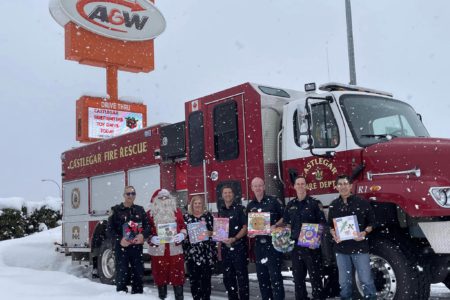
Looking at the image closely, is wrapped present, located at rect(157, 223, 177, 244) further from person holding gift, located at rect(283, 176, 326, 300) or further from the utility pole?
the utility pole

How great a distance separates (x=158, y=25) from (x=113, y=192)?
18554mm

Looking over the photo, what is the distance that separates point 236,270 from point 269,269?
0.51 m

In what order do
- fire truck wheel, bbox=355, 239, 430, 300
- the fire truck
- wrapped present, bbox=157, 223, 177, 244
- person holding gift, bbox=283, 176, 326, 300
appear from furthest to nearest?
wrapped present, bbox=157, 223, 177, 244 → person holding gift, bbox=283, 176, 326, 300 → the fire truck → fire truck wheel, bbox=355, 239, 430, 300

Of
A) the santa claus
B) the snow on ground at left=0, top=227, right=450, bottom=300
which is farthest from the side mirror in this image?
the snow on ground at left=0, top=227, right=450, bottom=300

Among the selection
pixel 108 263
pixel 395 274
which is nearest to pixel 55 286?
pixel 108 263

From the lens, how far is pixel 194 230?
7469 mm

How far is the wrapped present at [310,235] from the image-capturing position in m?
6.79

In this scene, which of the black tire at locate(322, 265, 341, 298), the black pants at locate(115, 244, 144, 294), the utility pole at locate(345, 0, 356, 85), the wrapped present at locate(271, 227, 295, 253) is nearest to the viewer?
the wrapped present at locate(271, 227, 295, 253)

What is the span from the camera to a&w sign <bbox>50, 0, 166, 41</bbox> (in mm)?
25422

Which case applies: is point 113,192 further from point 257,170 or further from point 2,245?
point 2,245

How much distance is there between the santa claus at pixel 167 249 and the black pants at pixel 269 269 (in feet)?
3.55

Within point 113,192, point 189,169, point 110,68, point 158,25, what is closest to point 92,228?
point 113,192

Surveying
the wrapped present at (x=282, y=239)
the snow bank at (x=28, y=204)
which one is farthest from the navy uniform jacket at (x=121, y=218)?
the snow bank at (x=28, y=204)

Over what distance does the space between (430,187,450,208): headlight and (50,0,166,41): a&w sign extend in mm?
22014
